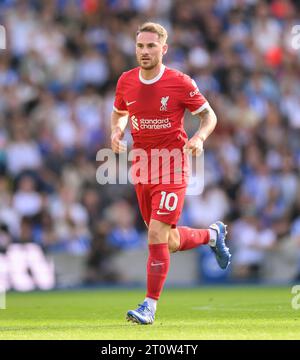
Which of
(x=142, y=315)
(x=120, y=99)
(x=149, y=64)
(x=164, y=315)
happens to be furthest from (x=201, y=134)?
(x=164, y=315)

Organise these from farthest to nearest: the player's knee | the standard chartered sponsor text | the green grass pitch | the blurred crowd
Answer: the blurred crowd < the standard chartered sponsor text < the player's knee < the green grass pitch

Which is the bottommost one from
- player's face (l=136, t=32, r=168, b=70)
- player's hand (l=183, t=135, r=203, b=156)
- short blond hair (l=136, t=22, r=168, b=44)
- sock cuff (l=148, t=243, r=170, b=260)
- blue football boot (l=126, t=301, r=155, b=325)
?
blue football boot (l=126, t=301, r=155, b=325)

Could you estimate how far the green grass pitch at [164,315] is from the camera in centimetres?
845

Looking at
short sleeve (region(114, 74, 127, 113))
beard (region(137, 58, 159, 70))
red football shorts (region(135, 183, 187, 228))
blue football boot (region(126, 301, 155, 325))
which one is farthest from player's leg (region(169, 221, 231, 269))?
beard (region(137, 58, 159, 70))

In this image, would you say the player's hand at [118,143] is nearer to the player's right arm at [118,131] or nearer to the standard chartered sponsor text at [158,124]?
the player's right arm at [118,131]

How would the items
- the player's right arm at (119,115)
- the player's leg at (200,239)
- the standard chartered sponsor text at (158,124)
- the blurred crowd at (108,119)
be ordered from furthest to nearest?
1. the blurred crowd at (108,119)
2. the player's leg at (200,239)
3. the player's right arm at (119,115)
4. the standard chartered sponsor text at (158,124)

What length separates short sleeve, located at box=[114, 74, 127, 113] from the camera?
10125mm

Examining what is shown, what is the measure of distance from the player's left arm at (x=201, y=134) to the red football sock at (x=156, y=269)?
91cm

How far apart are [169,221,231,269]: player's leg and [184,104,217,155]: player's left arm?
1006 mm

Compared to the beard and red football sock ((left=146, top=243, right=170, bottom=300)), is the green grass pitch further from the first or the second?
the beard

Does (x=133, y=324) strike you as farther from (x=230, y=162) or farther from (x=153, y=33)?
(x=230, y=162)

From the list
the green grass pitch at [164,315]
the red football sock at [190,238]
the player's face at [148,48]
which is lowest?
the green grass pitch at [164,315]

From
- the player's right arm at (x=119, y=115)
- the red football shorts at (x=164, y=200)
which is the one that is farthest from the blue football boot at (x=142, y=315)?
the player's right arm at (x=119, y=115)

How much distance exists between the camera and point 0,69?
18.8 metres
